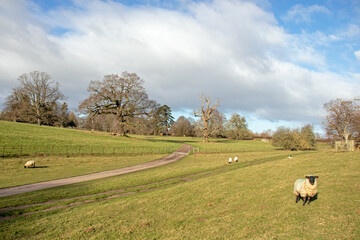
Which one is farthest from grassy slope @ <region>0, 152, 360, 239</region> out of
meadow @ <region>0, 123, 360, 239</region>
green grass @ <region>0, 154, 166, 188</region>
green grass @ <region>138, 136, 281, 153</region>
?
green grass @ <region>138, 136, 281, 153</region>

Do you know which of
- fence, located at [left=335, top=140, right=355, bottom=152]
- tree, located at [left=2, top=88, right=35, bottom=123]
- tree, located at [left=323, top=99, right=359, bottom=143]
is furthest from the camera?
tree, located at [left=2, top=88, right=35, bottom=123]

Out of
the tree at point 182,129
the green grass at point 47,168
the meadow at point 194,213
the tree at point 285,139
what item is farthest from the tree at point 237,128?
the meadow at point 194,213

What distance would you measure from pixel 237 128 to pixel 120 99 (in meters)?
81.8

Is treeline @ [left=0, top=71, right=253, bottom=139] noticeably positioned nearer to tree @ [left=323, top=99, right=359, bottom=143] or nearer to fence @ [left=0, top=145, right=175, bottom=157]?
fence @ [left=0, top=145, right=175, bottom=157]

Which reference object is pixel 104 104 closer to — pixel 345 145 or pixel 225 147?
pixel 225 147

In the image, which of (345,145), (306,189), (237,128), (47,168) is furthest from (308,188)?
(237,128)

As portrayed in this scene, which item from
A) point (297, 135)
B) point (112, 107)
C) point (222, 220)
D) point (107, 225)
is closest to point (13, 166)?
point (107, 225)

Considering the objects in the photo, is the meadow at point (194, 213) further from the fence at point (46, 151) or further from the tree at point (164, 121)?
the tree at point (164, 121)

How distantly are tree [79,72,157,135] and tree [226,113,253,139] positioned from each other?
70.9 m

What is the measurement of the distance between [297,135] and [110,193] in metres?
65.1

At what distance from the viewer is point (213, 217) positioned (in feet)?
32.6

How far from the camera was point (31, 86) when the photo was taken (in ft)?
244

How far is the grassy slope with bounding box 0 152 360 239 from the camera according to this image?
25.7 ft

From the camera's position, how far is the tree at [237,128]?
126750 millimetres
